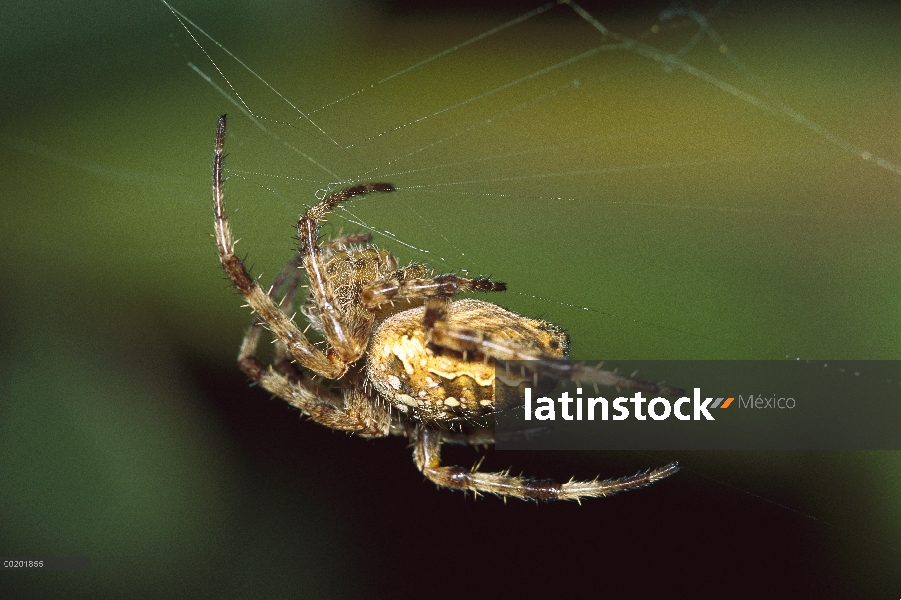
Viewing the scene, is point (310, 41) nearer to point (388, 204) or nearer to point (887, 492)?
point (388, 204)

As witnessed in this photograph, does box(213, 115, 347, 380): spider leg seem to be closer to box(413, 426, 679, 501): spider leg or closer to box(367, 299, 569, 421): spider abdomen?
box(367, 299, 569, 421): spider abdomen

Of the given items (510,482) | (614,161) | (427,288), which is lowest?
(510,482)

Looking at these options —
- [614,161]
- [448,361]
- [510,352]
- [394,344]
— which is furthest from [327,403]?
[614,161]

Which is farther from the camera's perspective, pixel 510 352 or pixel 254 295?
pixel 254 295

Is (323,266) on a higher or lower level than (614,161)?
lower

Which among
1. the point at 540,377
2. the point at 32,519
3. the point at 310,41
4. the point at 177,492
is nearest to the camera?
the point at 540,377

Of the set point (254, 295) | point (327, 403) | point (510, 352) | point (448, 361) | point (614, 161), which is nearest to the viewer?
point (510, 352)

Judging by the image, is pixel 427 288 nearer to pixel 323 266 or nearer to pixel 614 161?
pixel 323 266

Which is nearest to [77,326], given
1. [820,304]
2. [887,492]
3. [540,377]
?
[540,377]
